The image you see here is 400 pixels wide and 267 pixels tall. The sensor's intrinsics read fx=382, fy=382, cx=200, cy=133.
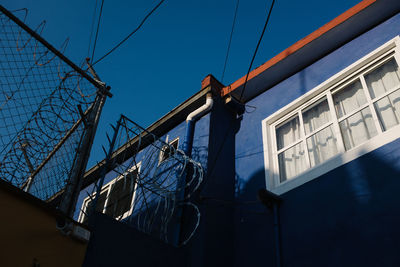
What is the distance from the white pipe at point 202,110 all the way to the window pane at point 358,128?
2.27 meters

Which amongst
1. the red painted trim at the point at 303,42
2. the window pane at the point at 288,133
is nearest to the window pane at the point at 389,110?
the window pane at the point at 288,133

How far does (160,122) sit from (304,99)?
2.88 metres

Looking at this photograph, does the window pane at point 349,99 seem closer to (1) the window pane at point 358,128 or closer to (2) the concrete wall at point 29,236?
(1) the window pane at point 358,128

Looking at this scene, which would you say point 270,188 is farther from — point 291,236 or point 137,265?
point 137,265

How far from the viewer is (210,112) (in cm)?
648

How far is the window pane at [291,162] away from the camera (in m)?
5.20

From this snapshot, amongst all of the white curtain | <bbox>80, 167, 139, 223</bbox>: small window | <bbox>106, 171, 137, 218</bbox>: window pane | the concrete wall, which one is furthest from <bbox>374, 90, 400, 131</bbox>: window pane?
<bbox>106, 171, 137, 218</bbox>: window pane

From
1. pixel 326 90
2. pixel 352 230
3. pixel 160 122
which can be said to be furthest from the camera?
pixel 160 122

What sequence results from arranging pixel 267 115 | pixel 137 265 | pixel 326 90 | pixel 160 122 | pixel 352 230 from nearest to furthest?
pixel 352 230 < pixel 137 265 < pixel 326 90 < pixel 267 115 < pixel 160 122

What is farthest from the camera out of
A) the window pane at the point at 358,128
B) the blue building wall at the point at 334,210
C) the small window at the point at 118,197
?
the small window at the point at 118,197

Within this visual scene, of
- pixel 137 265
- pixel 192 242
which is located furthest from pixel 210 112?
pixel 137 265

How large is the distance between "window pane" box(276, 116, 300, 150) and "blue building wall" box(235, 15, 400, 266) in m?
0.30

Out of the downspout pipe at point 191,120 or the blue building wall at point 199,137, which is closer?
the blue building wall at point 199,137

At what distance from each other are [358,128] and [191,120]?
284 cm
